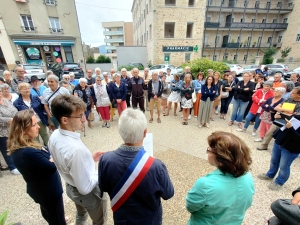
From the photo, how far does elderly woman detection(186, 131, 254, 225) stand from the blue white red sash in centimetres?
42

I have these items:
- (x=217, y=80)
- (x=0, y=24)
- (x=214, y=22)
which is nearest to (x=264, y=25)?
(x=214, y=22)

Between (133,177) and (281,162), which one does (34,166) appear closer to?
(133,177)

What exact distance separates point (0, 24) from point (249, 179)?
2331 centimetres

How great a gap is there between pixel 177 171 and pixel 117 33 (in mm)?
54813

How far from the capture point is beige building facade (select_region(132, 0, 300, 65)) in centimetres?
1903

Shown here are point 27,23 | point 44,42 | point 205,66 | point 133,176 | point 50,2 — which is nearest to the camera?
point 133,176

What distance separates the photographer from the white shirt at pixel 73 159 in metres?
1.20

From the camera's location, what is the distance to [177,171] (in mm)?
2852

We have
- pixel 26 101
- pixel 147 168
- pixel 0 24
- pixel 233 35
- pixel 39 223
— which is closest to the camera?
pixel 147 168

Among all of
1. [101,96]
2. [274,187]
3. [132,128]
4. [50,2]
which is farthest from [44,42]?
[274,187]

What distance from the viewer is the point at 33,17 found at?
1636 centimetres

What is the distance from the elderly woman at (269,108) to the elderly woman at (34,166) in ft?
13.3

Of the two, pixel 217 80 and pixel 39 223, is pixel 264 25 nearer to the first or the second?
pixel 217 80

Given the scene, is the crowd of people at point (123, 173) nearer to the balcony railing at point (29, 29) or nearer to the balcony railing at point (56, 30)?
the balcony railing at point (56, 30)
